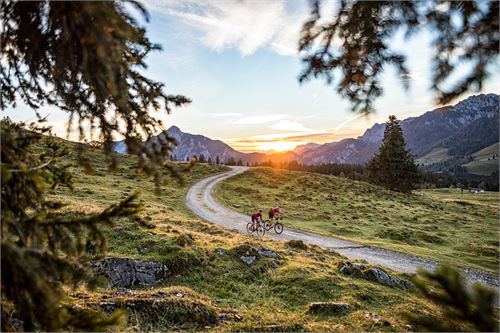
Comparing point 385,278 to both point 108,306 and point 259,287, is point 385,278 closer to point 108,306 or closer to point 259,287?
point 259,287

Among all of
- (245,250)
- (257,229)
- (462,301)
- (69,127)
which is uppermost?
(69,127)

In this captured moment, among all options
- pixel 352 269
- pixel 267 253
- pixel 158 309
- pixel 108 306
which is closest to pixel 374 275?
pixel 352 269

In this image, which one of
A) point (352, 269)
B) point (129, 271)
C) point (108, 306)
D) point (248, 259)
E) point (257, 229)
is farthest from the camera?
point (257, 229)

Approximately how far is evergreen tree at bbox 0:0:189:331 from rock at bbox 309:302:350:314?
7.50m

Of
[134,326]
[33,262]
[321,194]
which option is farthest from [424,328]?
[321,194]

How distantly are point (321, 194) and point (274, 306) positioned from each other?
46.6 metres

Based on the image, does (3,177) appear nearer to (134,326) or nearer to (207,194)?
(134,326)

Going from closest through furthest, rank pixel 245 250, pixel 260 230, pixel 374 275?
1. pixel 374 275
2. pixel 245 250
3. pixel 260 230

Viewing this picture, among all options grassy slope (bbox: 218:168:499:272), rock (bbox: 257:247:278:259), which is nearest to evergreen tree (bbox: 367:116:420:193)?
grassy slope (bbox: 218:168:499:272)

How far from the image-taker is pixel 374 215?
42625 mm

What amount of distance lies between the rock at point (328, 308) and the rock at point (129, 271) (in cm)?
546

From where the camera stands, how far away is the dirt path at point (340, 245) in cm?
2128

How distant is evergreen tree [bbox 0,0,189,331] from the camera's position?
3205mm

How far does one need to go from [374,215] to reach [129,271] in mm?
36097
